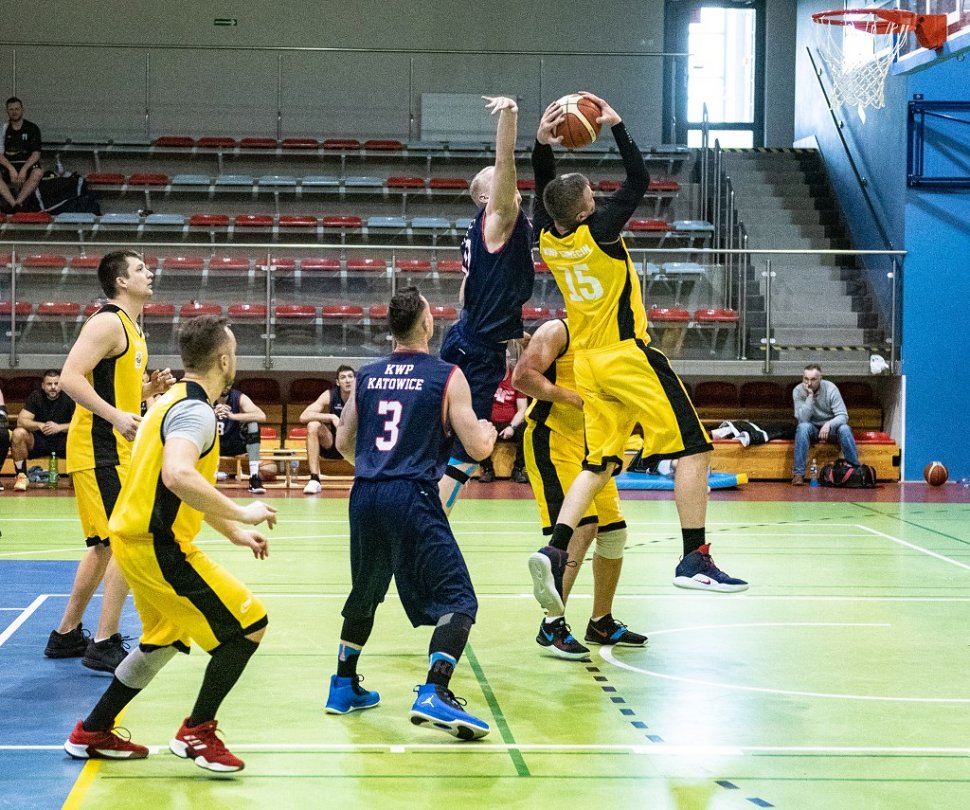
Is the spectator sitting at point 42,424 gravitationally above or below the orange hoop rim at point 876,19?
below

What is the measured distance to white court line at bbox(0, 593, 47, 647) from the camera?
20.6ft

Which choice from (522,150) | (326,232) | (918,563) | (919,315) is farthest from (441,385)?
(522,150)

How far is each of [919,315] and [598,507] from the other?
1118 centimetres

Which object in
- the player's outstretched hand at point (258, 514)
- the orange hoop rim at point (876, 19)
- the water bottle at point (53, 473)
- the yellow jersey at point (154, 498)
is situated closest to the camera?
the player's outstretched hand at point (258, 514)

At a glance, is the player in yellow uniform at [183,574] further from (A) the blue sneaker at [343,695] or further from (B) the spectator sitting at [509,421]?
(B) the spectator sitting at [509,421]

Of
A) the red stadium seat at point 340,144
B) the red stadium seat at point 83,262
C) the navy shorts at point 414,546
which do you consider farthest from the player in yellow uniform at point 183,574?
the red stadium seat at point 340,144

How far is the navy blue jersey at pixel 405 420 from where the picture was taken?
15.1ft

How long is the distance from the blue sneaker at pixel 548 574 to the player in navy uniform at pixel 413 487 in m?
0.70

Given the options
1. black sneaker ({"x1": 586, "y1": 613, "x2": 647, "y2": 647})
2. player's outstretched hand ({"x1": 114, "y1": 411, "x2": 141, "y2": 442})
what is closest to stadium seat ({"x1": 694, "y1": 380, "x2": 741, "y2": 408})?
black sneaker ({"x1": 586, "y1": 613, "x2": 647, "y2": 647})

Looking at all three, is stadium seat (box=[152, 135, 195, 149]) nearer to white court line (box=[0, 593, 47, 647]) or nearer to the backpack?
the backpack

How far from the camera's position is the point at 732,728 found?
4.74m

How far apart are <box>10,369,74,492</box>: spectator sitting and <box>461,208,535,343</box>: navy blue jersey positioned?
9187mm

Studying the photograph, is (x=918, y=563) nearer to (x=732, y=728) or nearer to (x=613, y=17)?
(x=732, y=728)

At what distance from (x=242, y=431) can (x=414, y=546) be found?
9951mm
